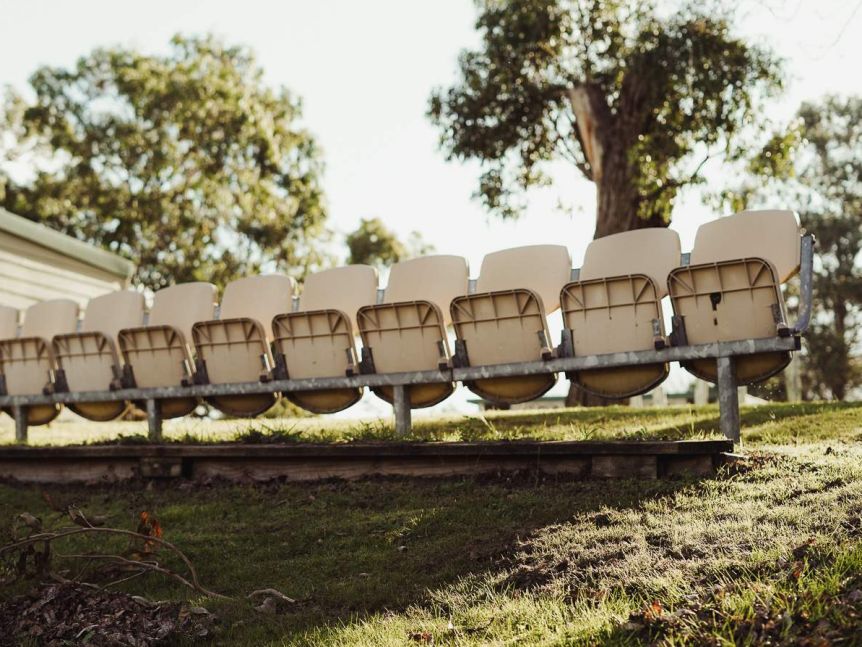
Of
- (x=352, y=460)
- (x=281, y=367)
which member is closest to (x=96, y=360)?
(x=281, y=367)

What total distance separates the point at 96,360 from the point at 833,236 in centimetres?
2679

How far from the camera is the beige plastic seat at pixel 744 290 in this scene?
5805 millimetres

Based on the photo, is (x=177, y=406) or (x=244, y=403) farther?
(x=177, y=406)

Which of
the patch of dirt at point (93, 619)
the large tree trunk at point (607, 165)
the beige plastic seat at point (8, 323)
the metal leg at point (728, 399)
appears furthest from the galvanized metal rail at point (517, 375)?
the large tree trunk at point (607, 165)

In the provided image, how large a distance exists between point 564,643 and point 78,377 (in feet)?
20.3

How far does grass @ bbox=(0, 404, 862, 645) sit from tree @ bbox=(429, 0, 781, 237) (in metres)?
7.49

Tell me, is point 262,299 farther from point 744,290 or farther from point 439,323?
point 744,290

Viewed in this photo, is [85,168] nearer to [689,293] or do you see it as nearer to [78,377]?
[78,377]

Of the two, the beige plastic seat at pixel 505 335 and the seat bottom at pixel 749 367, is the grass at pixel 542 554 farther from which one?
the beige plastic seat at pixel 505 335

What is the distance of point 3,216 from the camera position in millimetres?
13914

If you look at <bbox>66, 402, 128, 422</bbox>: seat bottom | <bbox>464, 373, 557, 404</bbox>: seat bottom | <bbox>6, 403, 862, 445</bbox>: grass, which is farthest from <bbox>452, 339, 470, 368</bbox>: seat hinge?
<bbox>66, 402, 128, 422</bbox>: seat bottom

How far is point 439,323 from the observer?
6.74 meters

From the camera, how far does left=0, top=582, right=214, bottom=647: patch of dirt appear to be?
3906 millimetres

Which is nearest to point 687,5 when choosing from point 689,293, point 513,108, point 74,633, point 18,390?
point 513,108
